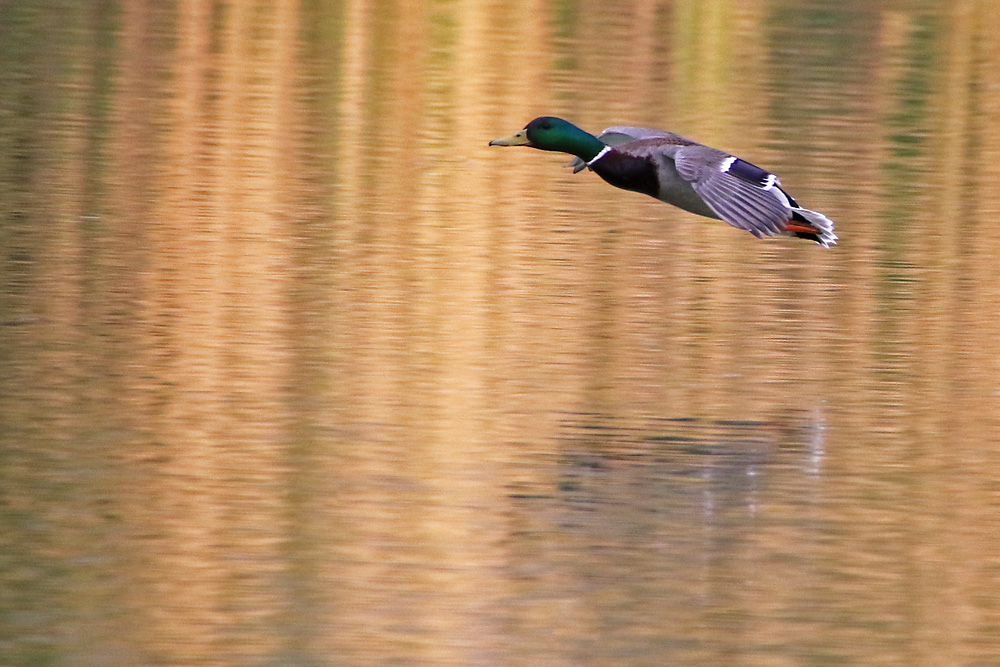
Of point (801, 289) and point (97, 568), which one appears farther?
point (801, 289)

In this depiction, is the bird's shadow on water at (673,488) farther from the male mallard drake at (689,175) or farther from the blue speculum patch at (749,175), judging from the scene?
the blue speculum patch at (749,175)

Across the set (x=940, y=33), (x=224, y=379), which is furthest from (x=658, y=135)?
(x=940, y=33)

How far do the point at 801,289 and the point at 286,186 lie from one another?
401 cm

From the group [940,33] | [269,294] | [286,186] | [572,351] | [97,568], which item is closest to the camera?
[97,568]

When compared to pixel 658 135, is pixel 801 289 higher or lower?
lower

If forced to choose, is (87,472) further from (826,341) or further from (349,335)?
(826,341)

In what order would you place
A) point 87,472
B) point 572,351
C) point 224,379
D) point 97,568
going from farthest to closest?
point 572,351, point 224,379, point 87,472, point 97,568

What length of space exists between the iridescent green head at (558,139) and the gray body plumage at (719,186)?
10 cm

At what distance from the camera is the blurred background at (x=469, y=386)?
673cm

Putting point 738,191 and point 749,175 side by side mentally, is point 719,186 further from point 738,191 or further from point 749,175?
point 749,175

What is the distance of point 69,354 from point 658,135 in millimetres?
3224

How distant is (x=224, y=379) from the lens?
9344mm

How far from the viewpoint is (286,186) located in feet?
46.2

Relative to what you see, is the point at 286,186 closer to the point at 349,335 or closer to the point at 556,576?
the point at 349,335
